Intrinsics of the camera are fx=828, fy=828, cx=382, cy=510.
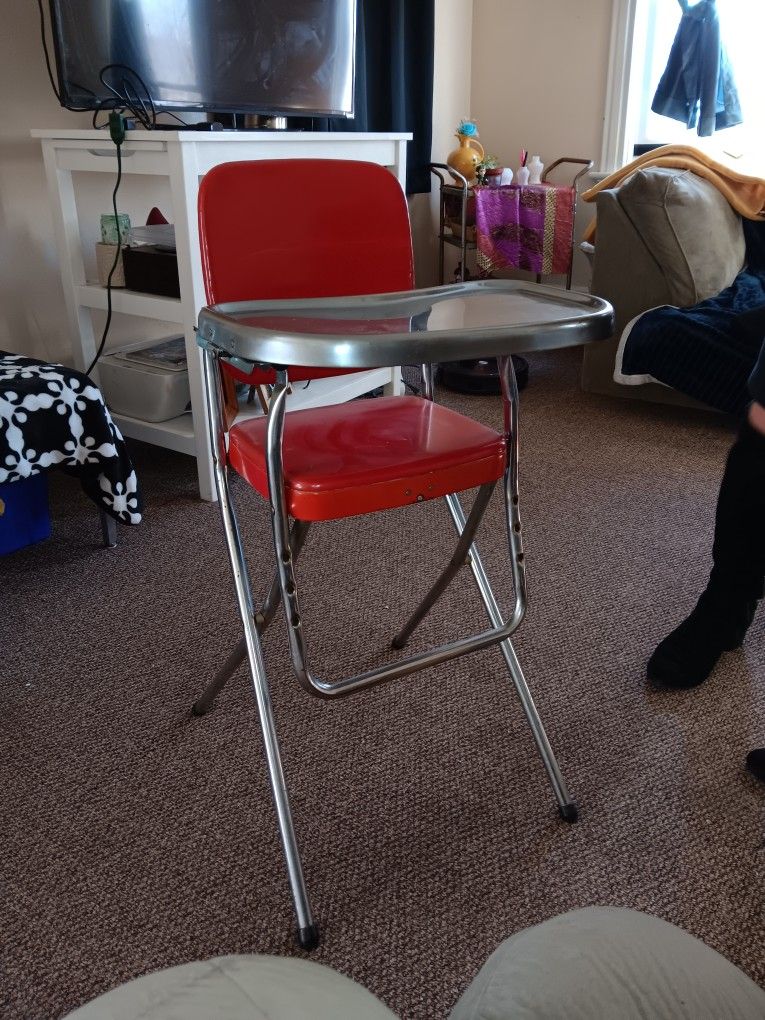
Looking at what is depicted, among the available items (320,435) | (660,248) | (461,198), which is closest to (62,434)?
(320,435)

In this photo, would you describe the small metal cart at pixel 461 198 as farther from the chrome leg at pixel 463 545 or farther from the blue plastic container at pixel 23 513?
the chrome leg at pixel 463 545

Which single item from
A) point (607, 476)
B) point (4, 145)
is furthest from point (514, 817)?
point (4, 145)

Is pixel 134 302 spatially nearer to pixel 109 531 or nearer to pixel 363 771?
pixel 109 531

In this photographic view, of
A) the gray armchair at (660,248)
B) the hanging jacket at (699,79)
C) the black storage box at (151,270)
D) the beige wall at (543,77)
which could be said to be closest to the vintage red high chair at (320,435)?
the black storage box at (151,270)

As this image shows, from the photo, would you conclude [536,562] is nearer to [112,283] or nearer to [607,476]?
[607,476]

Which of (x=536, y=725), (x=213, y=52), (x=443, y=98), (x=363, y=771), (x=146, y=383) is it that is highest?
(x=213, y=52)

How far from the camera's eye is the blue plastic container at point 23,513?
171 cm

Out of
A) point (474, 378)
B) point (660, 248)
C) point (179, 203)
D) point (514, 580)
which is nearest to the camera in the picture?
point (514, 580)

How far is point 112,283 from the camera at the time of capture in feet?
7.14

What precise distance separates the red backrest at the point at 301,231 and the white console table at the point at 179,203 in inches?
28.6

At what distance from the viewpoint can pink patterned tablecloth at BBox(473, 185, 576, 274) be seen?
336cm

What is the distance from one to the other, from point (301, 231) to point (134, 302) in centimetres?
108

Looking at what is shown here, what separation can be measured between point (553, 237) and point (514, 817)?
281 centimetres

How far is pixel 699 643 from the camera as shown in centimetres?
141
